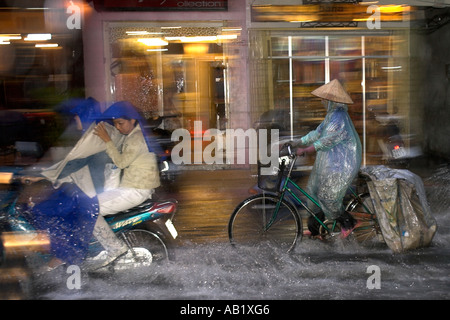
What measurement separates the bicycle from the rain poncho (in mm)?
152

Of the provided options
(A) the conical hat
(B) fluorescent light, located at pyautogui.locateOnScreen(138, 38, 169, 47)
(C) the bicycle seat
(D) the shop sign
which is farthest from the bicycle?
(B) fluorescent light, located at pyautogui.locateOnScreen(138, 38, 169, 47)

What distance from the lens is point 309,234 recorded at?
19.3ft

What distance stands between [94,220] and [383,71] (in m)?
9.30

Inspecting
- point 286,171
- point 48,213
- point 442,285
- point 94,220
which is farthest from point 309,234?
point 48,213

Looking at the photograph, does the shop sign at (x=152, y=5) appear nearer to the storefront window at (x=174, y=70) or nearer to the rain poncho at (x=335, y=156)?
the storefront window at (x=174, y=70)

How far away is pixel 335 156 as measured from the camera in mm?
5738

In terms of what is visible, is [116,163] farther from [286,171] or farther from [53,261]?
[286,171]

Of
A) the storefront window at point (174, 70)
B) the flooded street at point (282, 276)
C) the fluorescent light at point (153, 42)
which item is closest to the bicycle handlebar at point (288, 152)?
the flooded street at point (282, 276)

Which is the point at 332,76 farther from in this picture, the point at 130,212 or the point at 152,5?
the point at 130,212

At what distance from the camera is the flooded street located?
4.84 metres

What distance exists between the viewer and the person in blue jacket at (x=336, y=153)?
18.6 ft

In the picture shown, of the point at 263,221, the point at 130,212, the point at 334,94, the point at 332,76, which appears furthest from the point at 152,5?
the point at 130,212

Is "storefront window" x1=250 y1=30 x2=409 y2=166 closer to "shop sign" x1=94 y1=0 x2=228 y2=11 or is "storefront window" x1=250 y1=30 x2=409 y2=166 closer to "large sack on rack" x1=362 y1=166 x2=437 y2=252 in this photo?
"shop sign" x1=94 y1=0 x2=228 y2=11

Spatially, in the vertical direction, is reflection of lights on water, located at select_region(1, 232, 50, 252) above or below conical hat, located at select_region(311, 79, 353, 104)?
below
